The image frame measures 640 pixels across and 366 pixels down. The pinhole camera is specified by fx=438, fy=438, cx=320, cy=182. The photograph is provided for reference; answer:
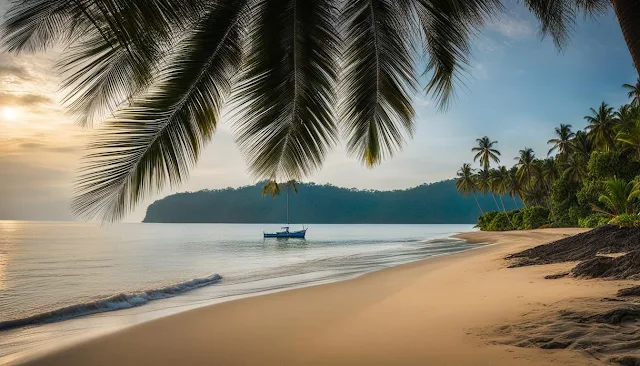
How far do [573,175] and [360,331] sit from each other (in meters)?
48.8

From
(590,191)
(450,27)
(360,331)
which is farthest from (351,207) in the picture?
(450,27)

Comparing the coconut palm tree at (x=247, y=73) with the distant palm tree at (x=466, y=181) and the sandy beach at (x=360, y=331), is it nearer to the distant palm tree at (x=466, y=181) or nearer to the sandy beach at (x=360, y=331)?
the sandy beach at (x=360, y=331)

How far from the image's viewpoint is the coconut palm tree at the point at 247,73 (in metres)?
2.12

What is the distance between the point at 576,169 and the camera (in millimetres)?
46312

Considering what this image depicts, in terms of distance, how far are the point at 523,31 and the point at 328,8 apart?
11.9ft

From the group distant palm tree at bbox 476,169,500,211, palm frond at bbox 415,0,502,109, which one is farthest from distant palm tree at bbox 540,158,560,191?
palm frond at bbox 415,0,502,109

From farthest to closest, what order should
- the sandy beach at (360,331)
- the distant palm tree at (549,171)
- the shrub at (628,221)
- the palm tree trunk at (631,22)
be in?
the distant palm tree at (549,171), the shrub at (628,221), the sandy beach at (360,331), the palm tree trunk at (631,22)

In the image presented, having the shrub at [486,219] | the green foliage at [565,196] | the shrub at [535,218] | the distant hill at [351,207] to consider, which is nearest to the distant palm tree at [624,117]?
the green foliage at [565,196]

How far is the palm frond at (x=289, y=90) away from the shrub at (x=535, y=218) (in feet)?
182

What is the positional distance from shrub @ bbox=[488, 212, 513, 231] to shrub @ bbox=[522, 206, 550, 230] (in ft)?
18.5

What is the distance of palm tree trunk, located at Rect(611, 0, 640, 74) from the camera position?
239 cm

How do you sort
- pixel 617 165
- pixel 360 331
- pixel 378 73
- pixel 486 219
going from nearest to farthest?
pixel 378 73
pixel 360 331
pixel 617 165
pixel 486 219

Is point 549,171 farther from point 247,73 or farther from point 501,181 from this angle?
A: point 247,73

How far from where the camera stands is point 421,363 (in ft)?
13.1
